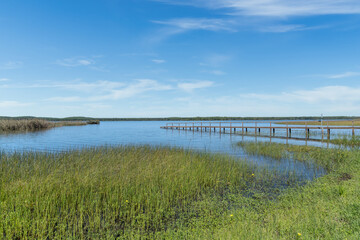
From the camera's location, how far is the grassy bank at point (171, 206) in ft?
17.3

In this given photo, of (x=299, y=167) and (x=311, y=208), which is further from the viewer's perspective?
(x=299, y=167)

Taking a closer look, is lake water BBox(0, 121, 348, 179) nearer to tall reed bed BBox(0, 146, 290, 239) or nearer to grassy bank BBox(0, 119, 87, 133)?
tall reed bed BBox(0, 146, 290, 239)

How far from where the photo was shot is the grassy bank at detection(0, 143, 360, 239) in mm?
5271

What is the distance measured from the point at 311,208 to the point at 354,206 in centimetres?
99

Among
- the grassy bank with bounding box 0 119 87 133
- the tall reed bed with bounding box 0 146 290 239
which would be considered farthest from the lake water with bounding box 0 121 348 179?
the grassy bank with bounding box 0 119 87 133

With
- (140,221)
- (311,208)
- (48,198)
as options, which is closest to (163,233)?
(140,221)

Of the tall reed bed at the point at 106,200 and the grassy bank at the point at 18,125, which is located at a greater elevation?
the grassy bank at the point at 18,125

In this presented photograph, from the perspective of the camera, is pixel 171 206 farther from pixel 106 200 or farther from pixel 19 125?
pixel 19 125

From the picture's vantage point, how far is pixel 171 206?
7.50 metres

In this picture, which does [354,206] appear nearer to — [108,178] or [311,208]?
[311,208]

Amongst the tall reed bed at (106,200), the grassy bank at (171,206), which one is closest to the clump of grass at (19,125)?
the grassy bank at (171,206)

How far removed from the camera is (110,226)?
6.09 m

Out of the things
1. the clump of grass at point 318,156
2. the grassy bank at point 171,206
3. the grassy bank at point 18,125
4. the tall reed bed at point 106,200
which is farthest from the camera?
the grassy bank at point 18,125

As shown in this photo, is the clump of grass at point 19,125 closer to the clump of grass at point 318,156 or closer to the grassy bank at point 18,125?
the grassy bank at point 18,125
